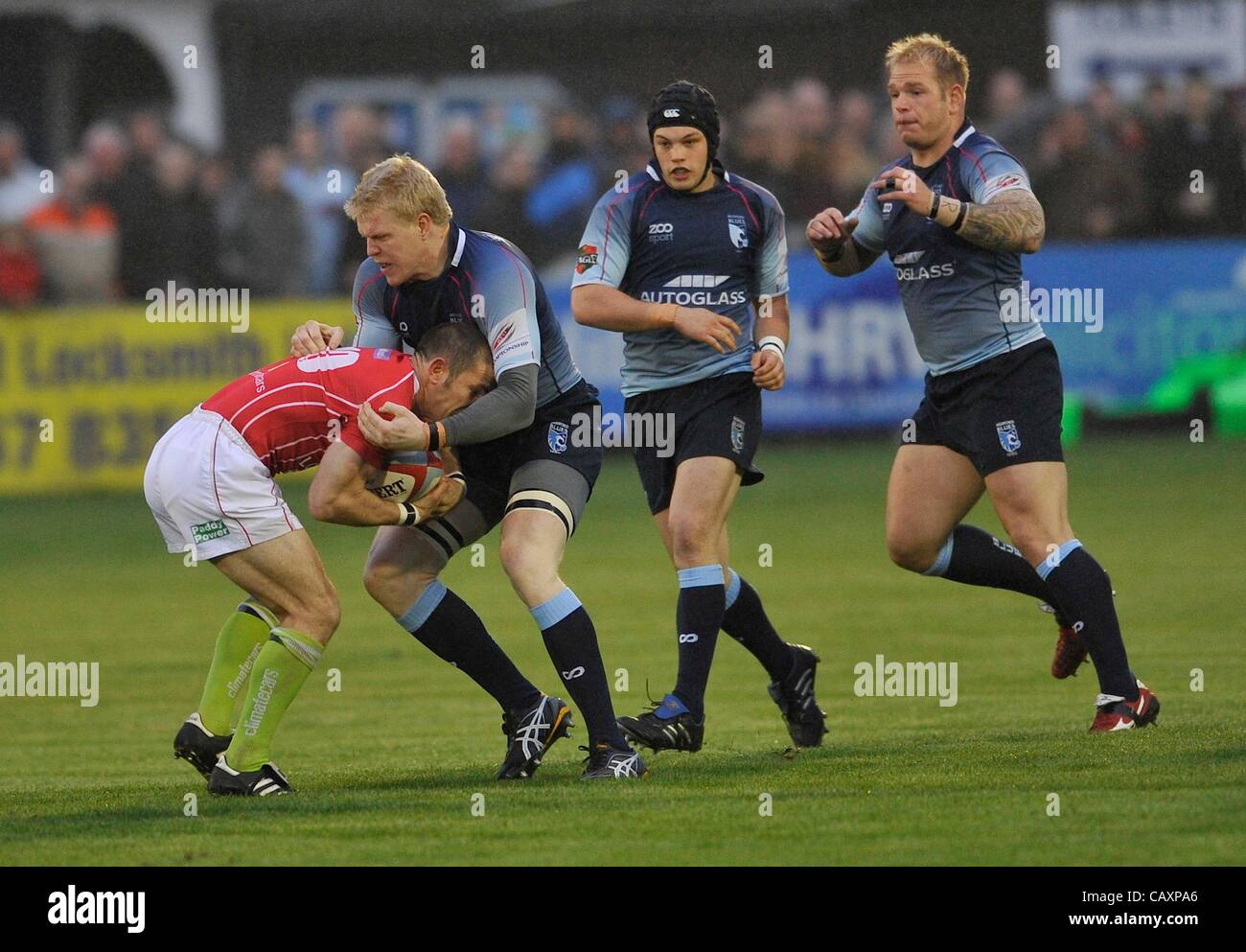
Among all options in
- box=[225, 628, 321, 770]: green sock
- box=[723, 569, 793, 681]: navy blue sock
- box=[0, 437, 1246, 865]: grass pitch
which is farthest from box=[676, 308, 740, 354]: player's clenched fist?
box=[225, 628, 321, 770]: green sock

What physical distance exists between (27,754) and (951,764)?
388 cm

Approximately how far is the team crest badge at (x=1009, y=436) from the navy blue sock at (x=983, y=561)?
69 cm

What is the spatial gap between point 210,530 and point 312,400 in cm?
55

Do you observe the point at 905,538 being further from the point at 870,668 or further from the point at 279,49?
the point at 279,49

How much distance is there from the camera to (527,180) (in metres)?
20.9

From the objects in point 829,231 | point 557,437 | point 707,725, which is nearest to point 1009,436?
point 829,231

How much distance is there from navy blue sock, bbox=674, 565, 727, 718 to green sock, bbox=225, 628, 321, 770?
1396 millimetres

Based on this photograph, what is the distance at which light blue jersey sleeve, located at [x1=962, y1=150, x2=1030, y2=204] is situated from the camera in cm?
762

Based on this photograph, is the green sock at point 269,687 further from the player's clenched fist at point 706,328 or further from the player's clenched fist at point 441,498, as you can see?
the player's clenched fist at point 706,328

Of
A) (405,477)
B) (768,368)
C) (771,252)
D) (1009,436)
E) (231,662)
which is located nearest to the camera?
(405,477)

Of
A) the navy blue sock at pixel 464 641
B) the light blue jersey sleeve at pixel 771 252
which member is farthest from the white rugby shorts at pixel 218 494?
the light blue jersey sleeve at pixel 771 252

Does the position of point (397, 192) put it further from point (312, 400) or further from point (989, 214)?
point (989, 214)

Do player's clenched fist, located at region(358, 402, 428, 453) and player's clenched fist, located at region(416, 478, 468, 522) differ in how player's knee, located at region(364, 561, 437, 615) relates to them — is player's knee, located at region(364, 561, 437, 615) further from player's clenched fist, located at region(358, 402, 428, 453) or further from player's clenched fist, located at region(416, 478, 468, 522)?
player's clenched fist, located at region(358, 402, 428, 453)

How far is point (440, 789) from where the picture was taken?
23.2 feet
